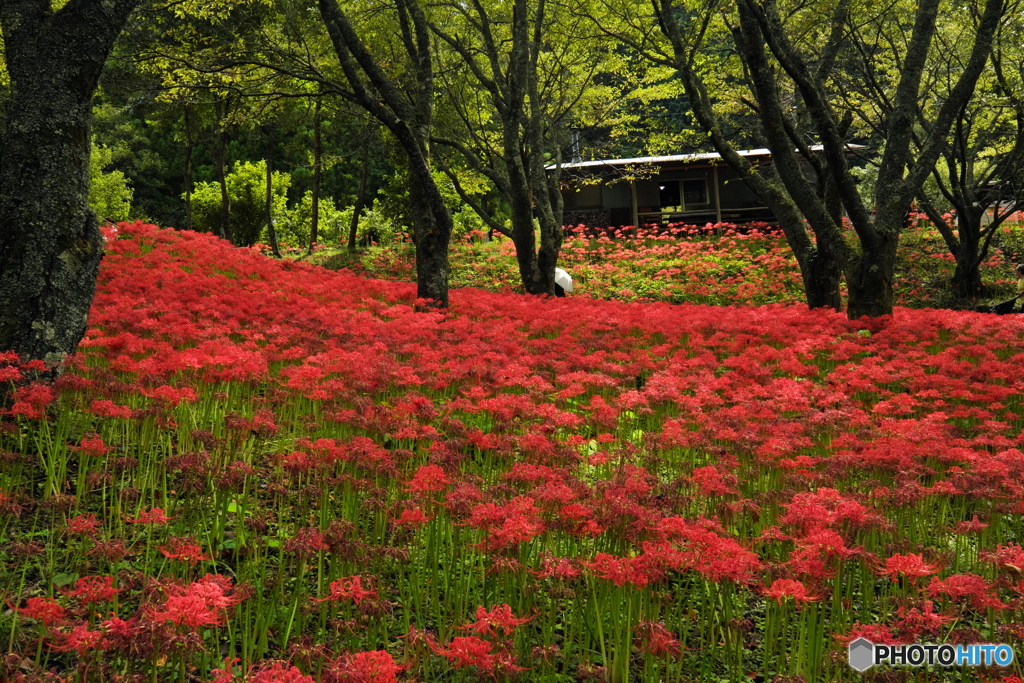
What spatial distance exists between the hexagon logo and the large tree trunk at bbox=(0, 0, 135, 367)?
5.16m

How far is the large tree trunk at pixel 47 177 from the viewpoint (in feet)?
16.4

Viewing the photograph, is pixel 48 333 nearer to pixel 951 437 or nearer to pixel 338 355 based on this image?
pixel 338 355

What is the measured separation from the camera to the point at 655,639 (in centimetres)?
270

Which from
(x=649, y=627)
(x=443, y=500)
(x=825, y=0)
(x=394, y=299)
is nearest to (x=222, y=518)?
(x=443, y=500)

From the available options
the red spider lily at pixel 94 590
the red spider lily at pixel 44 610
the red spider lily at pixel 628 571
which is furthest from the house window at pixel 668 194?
the red spider lily at pixel 44 610

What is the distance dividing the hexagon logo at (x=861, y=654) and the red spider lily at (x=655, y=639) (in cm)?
71

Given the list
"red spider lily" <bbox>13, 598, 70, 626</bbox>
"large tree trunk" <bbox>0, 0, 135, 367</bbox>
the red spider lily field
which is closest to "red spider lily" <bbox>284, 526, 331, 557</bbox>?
the red spider lily field

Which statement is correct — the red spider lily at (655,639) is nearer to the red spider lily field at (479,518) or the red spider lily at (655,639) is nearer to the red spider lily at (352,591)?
the red spider lily field at (479,518)

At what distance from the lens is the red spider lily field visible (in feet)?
9.46

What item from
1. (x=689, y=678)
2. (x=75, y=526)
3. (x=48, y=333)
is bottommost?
(x=689, y=678)

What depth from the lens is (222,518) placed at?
12.5 feet

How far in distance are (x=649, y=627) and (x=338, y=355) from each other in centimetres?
405

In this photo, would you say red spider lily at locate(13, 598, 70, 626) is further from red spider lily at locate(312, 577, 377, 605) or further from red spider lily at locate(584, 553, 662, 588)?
red spider lily at locate(584, 553, 662, 588)

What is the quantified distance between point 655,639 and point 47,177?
5063mm
